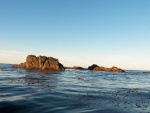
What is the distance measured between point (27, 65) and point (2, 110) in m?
128

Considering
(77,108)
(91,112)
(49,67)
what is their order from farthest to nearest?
(49,67)
(77,108)
(91,112)

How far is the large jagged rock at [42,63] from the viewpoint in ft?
447

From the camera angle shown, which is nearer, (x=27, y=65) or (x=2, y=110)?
(x=2, y=110)

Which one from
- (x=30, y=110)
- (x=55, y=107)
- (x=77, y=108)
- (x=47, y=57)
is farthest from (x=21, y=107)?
(x=47, y=57)

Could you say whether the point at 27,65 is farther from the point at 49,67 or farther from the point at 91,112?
the point at 91,112

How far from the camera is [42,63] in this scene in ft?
463

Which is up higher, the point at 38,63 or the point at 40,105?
the point at 38,63

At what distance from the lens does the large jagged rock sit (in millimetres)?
136212

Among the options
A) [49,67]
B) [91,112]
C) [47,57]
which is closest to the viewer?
[91,112]

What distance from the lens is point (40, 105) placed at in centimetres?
2238

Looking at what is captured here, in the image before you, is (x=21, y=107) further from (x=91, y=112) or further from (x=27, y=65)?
(x=27, y=65)

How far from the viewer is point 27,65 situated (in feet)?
478

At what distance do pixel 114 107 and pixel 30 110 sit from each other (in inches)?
355

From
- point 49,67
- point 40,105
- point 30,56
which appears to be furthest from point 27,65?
point 40,105
